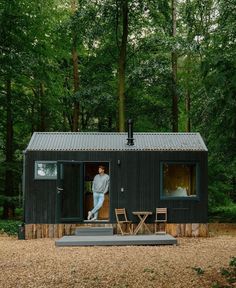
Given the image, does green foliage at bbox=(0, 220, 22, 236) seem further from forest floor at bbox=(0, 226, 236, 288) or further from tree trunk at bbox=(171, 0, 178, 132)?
tree trunk at bbox=(171, 0, 178, 132)

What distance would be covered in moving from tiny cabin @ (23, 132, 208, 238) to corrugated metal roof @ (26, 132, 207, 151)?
0.10 ft

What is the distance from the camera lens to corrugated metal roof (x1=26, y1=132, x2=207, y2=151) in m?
14.7

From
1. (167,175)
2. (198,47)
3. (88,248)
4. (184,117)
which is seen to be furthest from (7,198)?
(184,117)

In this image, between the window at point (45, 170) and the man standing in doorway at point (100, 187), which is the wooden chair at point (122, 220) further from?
the window at point (45, 170)

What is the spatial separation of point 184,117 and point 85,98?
344 inches

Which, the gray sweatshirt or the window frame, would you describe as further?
the window frame

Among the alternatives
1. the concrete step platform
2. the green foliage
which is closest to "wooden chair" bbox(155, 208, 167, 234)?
the concrete step platform

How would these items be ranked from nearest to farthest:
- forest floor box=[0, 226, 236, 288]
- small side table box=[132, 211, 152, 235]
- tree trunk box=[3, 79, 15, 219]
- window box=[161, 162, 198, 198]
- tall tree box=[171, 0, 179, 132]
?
1. forest floor box=[0, 226, 236, 288]
2. small side table box=[132, 211, 152, 235]
3. window box=[161, 162, 198, 198]
4. tree trunk box=[3, 79, 15, 219]
5. tall tree box=[171, 0, 179, 132]

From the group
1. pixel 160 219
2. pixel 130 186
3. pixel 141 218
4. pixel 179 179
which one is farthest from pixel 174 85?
pixel 141 218

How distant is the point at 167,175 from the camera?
1600 cm

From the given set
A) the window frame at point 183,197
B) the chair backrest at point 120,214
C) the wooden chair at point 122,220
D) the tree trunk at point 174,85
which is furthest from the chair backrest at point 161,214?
the tree trunk at point 174,85

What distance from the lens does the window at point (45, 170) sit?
573 inches

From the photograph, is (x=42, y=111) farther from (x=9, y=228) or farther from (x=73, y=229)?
(x=73, y=229)

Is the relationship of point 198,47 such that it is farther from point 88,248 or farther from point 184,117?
point 184,117
